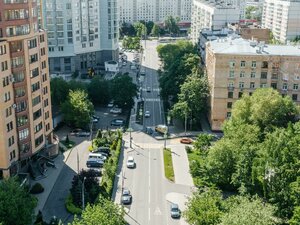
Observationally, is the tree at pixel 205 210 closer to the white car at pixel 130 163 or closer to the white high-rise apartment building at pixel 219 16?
the white car at pixel 130 163

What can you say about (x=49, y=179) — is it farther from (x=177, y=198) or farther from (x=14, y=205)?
(x=177, y=198)

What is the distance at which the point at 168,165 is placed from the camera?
77.1m

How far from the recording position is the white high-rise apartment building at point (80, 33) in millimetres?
138875

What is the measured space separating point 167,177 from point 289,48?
139 feet

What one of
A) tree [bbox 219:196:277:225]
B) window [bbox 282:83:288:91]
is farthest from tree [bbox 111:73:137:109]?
tree [bbox 219:196:277:225]

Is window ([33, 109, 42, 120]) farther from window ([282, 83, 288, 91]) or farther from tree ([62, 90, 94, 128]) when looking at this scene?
window ([282, 83, 288, 91])

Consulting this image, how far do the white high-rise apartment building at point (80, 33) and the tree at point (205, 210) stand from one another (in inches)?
Result: 4012

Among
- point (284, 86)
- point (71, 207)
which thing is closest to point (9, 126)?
point (71, 207)

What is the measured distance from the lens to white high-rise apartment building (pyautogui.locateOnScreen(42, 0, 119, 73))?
139 meters

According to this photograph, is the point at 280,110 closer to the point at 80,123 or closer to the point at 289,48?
the point at 289,48

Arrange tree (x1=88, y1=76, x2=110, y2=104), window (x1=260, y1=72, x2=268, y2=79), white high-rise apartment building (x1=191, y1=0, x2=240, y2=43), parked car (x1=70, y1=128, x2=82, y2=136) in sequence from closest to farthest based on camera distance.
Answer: window (x1=260, y1=72, x2=268, y2=79)
parked car (x1=70, y1=128, x2=82, y2=136)
tree (x1=88, y1=76, x2=110, y2=104)
white high-rise apartment building (x1=191, y1=0, x2=240, y2=43)

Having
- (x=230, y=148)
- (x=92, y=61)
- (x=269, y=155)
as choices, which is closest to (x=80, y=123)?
(x=230, y=148)

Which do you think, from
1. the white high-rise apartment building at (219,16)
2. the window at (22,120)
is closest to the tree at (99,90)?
the window at (22,120)

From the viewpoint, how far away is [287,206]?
5700 cm
